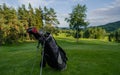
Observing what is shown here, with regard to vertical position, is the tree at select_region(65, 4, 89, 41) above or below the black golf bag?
above

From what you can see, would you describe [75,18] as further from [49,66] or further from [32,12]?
[49,66]

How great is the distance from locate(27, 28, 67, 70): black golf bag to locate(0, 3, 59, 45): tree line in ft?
186

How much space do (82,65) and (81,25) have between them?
5886 cm

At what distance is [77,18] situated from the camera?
72938 millimetres

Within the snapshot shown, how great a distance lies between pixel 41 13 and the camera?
9619 centimetres

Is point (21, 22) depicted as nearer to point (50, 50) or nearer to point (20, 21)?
point (20, 21)

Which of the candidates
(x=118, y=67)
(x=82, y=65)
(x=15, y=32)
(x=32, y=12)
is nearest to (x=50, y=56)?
(x=82, y=65)

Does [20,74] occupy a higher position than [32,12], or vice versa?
[32,12]

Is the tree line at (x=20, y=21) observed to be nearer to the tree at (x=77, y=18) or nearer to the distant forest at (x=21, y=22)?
the distant forest at (x=21, y=22)

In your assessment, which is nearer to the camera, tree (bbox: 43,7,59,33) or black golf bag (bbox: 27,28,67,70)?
black golf bag (bbox: 27,28,67,70)

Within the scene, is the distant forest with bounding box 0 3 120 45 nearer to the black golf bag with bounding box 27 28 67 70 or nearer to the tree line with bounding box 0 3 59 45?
the tree line with bounding box 0 3 59 45

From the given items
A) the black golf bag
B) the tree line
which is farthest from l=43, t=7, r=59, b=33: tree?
the black golf bag

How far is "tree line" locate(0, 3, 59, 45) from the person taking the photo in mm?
70044

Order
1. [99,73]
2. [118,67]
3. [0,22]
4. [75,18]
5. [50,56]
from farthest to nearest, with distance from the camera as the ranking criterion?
[75,18] → [0,22] → [118,67] → [99,73] → [50,56]
